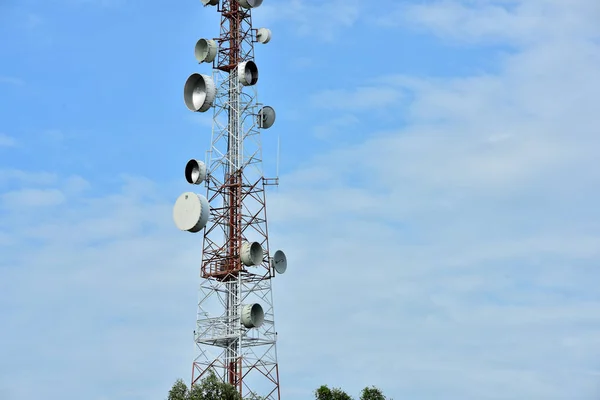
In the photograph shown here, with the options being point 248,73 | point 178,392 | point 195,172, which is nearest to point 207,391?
point 178,392

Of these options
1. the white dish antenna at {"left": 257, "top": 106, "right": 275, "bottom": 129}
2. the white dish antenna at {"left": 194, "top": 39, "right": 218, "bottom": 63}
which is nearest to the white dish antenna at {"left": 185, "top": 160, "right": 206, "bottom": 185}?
the white dish antenna at {"left": 257, "top": 106, "right": 275, "bottom": 129}

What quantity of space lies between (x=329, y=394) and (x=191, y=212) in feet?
48.9

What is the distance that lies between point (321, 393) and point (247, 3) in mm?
26541

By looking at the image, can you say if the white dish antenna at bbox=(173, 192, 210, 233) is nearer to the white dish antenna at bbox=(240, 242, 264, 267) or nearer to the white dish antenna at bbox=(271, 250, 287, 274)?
the white dish antenna at bbox=(240, 242, 264, 267)

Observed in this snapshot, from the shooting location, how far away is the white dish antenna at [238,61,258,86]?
6825 cm

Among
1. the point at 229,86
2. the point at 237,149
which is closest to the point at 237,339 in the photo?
the point at 237,149

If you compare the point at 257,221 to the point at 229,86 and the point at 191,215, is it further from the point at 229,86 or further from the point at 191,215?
the point at 229,86

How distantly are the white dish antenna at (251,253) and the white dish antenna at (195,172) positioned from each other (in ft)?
17.9

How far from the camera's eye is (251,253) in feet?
211

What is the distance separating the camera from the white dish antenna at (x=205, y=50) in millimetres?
69312

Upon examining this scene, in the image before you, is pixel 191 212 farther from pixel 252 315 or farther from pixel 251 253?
pixel 252 315

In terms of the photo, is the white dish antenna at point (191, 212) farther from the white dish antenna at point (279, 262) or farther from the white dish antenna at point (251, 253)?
the white dish antenna at point (279, 262)

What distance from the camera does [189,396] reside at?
59.1 m

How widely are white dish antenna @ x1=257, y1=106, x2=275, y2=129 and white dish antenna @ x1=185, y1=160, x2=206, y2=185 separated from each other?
4943 mm
